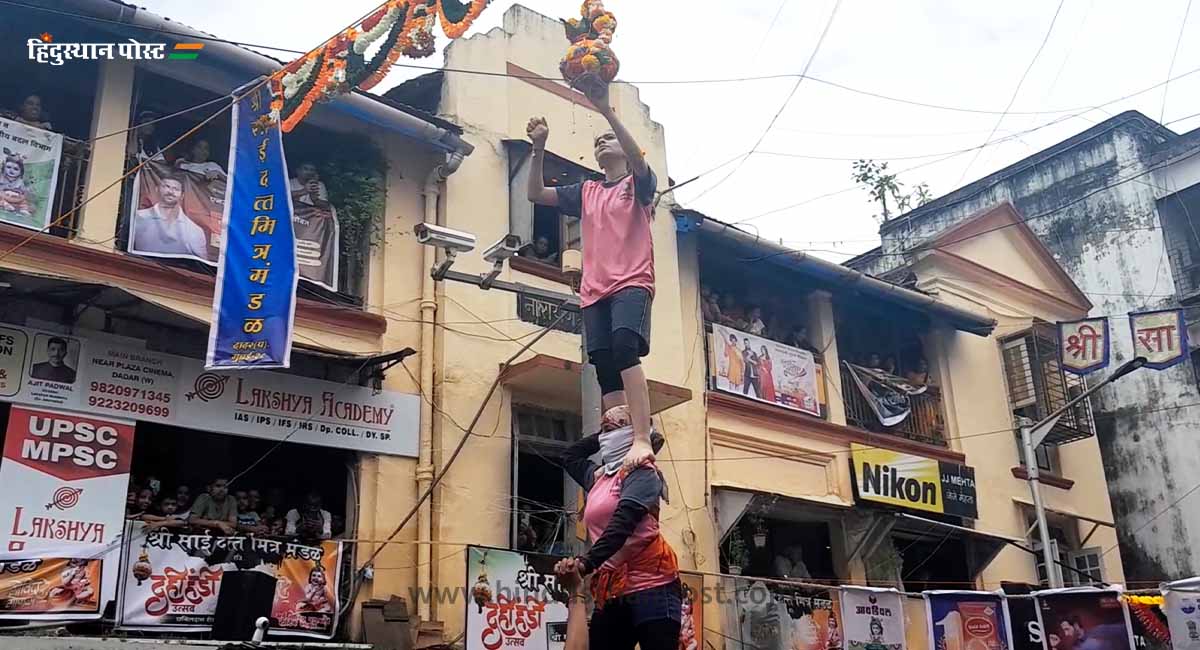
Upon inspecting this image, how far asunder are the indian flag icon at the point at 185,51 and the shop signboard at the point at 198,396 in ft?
8.48

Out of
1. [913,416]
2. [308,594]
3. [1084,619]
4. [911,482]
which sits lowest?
[1084,619]

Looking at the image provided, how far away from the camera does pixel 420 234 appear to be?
30.9 ft

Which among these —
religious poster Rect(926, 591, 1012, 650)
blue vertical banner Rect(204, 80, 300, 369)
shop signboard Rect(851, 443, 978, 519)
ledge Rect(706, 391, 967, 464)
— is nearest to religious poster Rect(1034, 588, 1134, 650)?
religious poster Rect(926, 591, 1012, 650)

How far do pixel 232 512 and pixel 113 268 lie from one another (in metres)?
2.32

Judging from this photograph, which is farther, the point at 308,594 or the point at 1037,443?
the point at 1037,443

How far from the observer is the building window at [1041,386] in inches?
693

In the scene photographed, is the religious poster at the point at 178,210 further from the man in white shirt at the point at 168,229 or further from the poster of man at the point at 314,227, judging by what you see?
the poster of man at the point at 314,227

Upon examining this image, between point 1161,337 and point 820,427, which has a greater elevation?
point 1161,337

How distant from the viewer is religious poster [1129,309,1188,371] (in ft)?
52.9

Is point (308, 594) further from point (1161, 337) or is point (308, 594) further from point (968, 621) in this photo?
point (1161, 337)

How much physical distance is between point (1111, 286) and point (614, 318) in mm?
18036

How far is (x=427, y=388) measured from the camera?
11.0 metres

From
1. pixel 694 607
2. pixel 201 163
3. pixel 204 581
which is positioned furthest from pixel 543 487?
pixel 201 163

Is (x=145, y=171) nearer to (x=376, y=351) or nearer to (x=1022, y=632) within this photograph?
(x=376, y=351)
